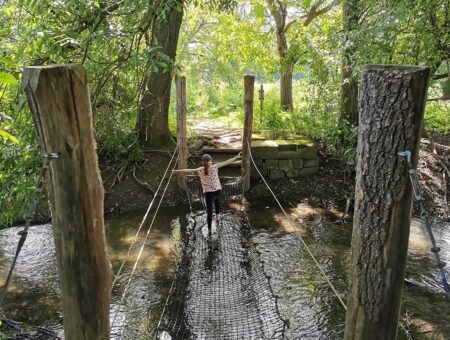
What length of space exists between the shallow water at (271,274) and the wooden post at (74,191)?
2072 mm

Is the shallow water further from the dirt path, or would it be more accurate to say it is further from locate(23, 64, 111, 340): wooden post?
locate(23, 64, 111, 340): wooden post

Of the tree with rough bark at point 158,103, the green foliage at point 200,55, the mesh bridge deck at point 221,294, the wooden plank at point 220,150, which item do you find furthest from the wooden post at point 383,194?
the wooden plank at point 220,150

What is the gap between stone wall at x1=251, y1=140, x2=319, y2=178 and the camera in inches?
299

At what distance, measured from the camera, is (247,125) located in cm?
697

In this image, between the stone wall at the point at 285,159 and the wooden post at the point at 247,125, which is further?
the stone wall at the point at 285,159

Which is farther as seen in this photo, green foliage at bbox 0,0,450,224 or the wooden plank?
the wooden plank

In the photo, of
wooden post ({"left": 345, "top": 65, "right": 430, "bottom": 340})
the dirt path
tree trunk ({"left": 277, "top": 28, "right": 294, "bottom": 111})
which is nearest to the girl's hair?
the dirt path

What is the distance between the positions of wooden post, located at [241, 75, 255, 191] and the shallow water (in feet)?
2.63

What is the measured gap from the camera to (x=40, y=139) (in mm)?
1744

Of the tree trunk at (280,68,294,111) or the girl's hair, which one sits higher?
the tree trunk at (280,68,294,111)

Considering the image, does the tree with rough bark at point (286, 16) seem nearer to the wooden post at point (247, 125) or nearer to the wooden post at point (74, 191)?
the wooden post at point (247, 125)

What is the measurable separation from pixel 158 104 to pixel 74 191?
609 centimetres

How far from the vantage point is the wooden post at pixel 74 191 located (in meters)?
1.64

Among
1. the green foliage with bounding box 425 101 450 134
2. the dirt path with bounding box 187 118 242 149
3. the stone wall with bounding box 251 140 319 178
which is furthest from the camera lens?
the green foliage with bounding box 425 101 450 134
